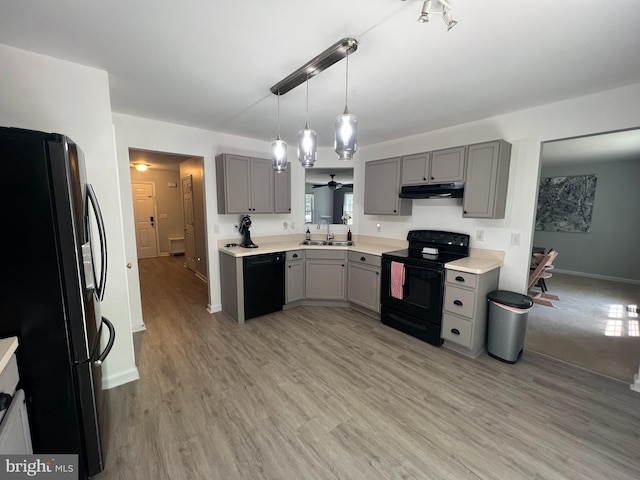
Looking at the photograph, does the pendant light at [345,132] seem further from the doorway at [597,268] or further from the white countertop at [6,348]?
the doorway at [597,268]

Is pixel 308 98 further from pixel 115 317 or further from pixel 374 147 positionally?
pixel 115 317

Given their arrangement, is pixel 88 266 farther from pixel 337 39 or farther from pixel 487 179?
pixel 487 179

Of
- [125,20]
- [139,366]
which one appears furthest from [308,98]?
[139,366]

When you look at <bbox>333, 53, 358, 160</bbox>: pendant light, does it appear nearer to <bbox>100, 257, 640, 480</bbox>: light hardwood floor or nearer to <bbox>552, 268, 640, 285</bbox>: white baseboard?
<bbox>100, 257, 640, 480</bbox>: light hardwood floor

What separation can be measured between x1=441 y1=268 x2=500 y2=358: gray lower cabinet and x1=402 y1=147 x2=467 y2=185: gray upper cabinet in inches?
41.5

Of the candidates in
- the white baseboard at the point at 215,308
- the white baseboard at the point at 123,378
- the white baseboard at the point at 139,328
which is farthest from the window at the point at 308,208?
the white baseboard at the point at 123,378

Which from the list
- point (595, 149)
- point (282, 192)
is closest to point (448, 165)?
point (282, 192)

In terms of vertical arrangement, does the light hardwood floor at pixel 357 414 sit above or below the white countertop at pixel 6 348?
below

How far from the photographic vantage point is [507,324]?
2430 mm

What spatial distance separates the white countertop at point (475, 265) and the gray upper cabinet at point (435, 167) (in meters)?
0.87

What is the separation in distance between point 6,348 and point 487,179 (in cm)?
345

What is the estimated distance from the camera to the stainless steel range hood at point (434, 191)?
2.81 meters

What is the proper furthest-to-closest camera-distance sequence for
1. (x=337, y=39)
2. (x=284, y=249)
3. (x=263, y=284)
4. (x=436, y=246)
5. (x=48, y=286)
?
(x=284, y=249) < (x=263, y=284) < (x=436, y=246) < (x=337, y=39) < (x=48, y=286)

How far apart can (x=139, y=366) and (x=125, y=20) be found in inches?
103
